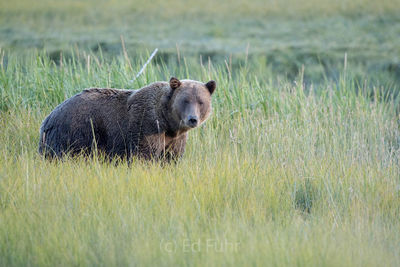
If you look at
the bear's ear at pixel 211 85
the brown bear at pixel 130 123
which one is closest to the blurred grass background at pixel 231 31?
the bear's ear at pixel 211 85

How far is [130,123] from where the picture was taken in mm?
6238

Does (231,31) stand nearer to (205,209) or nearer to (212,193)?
(212,193)

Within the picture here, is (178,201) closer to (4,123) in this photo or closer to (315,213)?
(315,213)

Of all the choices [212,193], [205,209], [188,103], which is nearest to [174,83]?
[188,103]

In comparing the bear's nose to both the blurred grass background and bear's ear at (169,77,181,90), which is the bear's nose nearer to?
bear's ear at (169,77,181,90)

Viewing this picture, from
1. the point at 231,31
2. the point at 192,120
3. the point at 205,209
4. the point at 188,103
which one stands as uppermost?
the point at 188,103

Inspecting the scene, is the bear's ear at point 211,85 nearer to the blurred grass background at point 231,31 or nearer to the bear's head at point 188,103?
the bear's head at point 188,103

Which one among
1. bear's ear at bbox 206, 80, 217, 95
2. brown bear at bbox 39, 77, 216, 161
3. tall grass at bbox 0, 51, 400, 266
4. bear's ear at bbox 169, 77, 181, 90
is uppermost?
bear's ear at bbox 169, 77, 181, 90

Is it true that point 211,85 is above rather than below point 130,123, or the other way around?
above

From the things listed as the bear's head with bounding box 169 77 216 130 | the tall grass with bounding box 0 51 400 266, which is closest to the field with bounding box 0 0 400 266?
the tall grass with bounding box 0 51 400 266

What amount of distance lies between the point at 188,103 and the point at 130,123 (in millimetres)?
741

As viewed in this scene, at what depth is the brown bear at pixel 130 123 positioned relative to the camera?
6145 millimetres

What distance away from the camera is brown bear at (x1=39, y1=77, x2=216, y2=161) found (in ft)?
20.2

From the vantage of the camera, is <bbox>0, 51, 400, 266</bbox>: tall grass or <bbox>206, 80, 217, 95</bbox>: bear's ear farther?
<bbox>206, 80, 217, 95</bbox>: bear's ear
